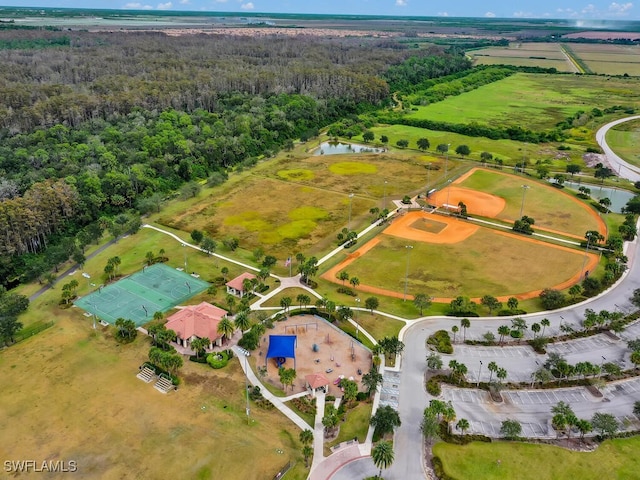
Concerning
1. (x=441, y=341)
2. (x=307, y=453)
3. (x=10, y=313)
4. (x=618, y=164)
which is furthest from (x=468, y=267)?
(x=618, y=164)

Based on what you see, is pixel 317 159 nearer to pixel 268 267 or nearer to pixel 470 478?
pixel 268 267

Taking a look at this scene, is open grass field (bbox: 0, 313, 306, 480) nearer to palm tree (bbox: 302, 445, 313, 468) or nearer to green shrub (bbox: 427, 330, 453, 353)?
palm tree (bbox: 302, 445, 313, 468)

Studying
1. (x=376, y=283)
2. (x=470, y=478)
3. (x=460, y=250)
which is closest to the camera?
(x=470, y=478)

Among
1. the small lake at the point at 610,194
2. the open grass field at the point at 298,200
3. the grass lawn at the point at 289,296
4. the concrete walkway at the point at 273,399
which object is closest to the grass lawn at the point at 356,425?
the concrete walkway at the point at 273,399

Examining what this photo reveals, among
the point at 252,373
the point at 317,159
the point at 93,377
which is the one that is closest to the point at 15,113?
the point at 317,159

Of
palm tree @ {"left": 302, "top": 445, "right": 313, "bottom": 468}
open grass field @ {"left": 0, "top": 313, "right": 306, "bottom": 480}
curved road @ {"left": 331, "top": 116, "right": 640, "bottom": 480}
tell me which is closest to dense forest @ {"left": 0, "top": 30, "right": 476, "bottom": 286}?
open grass field @ {"left": 0, "top": 313, "right": 306, "bottom": 480}

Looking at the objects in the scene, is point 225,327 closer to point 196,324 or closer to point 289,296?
point 196,324
